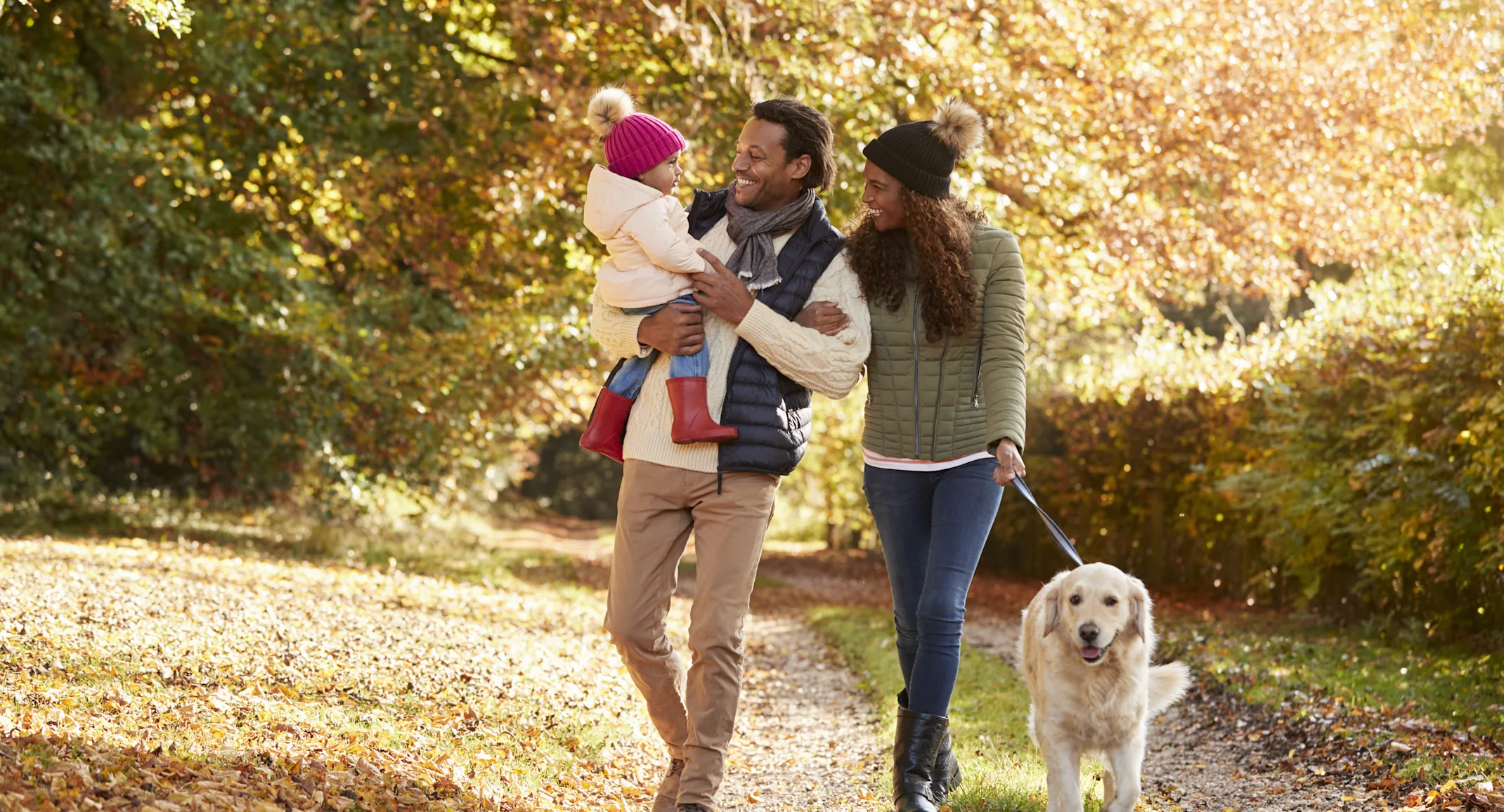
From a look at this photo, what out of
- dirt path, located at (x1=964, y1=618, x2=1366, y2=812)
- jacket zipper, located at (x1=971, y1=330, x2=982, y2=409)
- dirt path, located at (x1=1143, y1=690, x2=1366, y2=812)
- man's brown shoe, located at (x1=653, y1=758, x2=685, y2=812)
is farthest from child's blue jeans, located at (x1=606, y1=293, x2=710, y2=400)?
dirt path, located at (x1=1143, y1=690, x2=1366, y2=812)

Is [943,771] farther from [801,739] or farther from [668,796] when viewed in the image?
[801,739]

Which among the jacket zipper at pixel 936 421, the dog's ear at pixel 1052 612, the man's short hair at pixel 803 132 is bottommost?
the dog's ear at pixel 1052 612

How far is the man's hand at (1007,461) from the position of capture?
4.46 metres

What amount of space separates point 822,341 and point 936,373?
0.60 metres

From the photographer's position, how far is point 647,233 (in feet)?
13.5

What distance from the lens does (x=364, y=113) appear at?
1322cm

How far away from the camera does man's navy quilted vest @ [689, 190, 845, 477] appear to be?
4258 mm

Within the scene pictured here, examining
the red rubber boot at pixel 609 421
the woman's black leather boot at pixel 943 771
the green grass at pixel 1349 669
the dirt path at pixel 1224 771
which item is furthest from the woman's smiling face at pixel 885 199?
the green grass at pixel 1349 669

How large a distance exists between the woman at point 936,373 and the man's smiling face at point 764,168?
32 centimetres

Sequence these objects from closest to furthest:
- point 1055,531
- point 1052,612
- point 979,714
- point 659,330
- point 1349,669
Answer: point 659,330, point 1052,612, point 1055,531, point 979,714, point 1349,669

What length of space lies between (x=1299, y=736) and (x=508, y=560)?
1132 centimetres

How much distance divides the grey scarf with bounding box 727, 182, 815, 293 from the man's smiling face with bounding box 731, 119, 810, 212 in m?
0.05

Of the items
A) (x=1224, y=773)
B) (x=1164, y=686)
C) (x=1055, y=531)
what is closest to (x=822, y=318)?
(x=1055, y=531)

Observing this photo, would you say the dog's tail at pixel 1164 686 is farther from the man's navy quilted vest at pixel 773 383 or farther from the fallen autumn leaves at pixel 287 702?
the fallen autumn leaves at pixel 287 702
